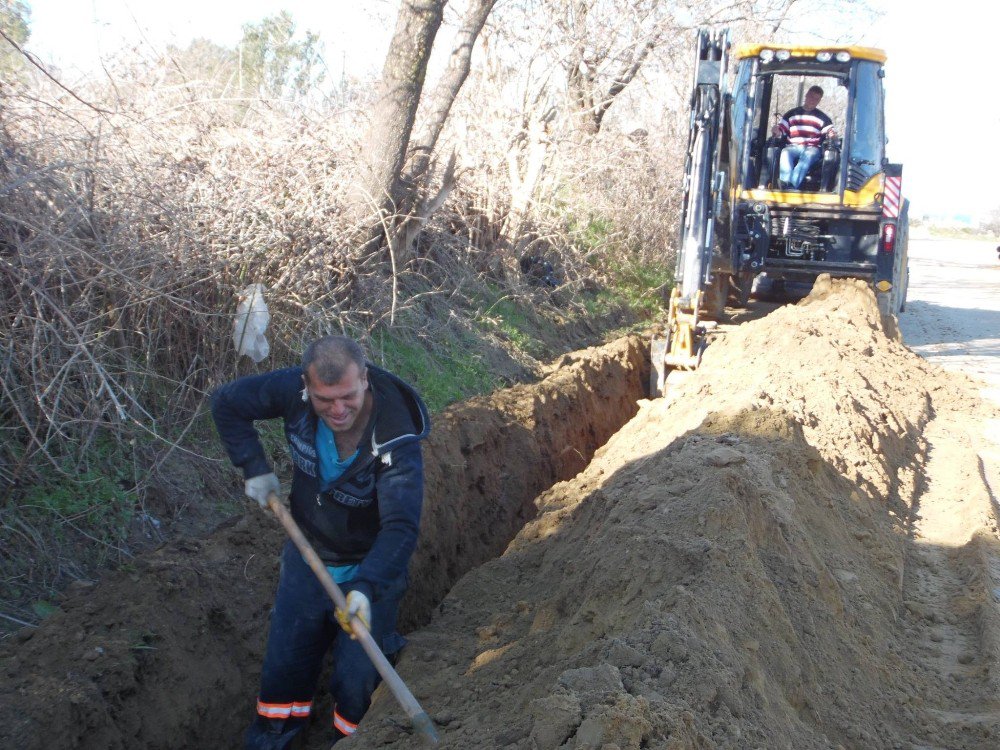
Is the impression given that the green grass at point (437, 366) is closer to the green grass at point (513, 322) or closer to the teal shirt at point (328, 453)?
the green grass at point (513, 322)

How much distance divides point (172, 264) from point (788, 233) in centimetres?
742

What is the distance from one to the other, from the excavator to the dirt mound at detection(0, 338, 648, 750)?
384 cm

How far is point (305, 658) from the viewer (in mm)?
4254

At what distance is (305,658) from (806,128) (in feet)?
29.4

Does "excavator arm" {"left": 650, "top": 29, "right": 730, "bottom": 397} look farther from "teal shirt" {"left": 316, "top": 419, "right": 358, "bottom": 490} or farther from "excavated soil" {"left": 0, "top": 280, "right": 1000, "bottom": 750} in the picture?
"teal shirt" {"left": 316, "top": 419, "right": 358, "bottom": 490}

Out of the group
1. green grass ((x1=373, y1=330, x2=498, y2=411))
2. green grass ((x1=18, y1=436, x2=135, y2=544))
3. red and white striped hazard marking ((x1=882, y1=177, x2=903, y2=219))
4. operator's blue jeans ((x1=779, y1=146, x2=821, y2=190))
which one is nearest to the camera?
green grass ((x1=18, y1=436, x2=135, y2=544))

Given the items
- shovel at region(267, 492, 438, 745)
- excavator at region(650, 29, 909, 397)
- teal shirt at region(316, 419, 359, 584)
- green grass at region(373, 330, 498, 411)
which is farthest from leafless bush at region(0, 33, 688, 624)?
excavator at region(650, 29, 909, 397)

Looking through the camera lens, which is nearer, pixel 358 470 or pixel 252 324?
pixel 358 470

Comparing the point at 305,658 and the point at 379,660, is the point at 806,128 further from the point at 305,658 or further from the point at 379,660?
the point at 379,660

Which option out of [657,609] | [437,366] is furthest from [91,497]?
[437,366]

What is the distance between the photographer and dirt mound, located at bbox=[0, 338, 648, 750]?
4102 mm

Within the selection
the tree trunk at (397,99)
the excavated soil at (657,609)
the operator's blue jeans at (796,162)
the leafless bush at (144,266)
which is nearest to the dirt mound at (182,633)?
the excavated soil at (657,609)

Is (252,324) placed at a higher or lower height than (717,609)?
higher

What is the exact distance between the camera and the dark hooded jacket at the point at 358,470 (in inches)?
147
